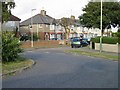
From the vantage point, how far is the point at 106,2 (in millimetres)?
54531

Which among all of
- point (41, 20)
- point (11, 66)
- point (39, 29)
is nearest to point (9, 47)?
point (11, 66)

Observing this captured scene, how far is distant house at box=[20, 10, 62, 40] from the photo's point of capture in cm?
8356

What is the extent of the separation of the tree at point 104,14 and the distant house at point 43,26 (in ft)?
88.5

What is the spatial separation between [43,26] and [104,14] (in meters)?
32.7

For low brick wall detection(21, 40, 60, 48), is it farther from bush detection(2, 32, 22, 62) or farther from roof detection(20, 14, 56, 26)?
bush detection(2, 32, 22, 62)

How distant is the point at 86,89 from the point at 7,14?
14.2 m

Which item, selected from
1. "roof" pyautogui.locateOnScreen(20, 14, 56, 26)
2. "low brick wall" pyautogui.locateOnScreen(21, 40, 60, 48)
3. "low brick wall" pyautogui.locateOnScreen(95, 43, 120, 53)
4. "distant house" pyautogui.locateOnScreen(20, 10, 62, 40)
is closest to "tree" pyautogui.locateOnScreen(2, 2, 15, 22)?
"low brick wall" pyautogui.locateOnScreen(95, 43, 120, 53)

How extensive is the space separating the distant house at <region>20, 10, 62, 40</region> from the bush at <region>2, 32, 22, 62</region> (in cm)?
5953

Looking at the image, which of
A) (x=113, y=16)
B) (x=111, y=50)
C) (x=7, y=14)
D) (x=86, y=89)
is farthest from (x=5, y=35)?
(x=113, y=16)

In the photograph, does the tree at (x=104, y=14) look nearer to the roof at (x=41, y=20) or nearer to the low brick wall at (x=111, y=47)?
the low brick wall at (x=111, y=47)

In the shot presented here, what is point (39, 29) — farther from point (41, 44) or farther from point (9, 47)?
point (9, 47)

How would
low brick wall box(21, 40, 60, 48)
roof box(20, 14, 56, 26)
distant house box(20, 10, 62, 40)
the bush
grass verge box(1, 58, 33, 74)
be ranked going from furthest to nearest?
roof box(20, 14, 56, 26), distant house box(20, 10, 62, 40), low brick wall box(21, 40, 60, 48), the bush, grass verge box(1, 58, 33, 74)

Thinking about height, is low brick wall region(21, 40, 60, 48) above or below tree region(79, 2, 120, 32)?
below

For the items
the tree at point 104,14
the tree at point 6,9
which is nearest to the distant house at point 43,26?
the tree at point 104,14
